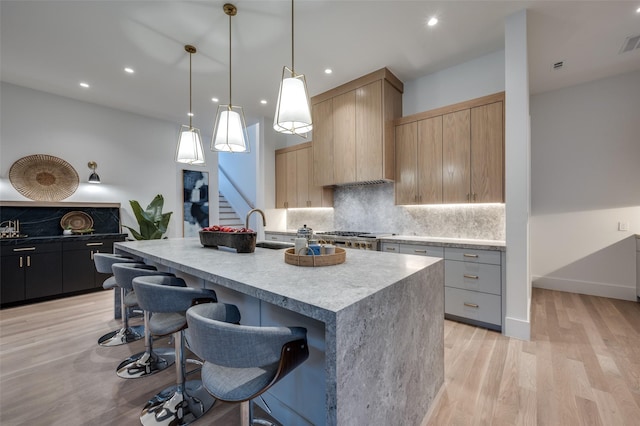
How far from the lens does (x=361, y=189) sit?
177 inches

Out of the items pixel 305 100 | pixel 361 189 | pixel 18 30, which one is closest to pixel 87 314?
pixel 18 30

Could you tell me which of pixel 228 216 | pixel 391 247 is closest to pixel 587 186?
pixel 391 247

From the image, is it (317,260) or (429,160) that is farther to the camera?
(429,160)

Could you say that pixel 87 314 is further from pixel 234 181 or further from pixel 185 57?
pixel 234 181

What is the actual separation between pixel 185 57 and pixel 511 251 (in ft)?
14.1

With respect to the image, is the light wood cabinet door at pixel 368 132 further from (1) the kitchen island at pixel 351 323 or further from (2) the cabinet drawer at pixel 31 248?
(2) the cabinet drawer at pixel 31 248

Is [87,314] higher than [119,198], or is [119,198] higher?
[119,198]

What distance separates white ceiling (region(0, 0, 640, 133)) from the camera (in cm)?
257

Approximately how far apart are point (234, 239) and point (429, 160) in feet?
8.60

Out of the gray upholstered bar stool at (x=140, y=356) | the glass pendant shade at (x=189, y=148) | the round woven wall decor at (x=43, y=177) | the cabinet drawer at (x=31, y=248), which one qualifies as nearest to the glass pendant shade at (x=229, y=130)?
the glass pendant shade at (x=189, y=148)

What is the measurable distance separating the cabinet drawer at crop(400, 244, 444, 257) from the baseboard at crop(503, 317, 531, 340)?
874 mm

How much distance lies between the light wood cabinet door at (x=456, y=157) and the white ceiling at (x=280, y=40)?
85 centimetres

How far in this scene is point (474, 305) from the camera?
293 centimetres

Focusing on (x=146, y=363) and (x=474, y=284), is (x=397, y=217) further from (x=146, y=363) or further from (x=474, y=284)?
(x=146, y=363)
